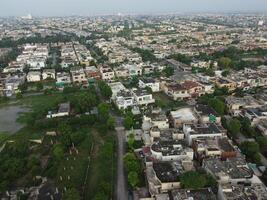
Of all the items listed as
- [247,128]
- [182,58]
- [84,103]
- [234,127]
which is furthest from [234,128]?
[182,58]

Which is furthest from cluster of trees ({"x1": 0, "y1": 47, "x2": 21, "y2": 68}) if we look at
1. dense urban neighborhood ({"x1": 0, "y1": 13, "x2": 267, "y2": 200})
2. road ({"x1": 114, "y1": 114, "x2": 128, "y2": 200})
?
road ({"x1": 114, "y1": 114, "x2": 128, "y2": 200})


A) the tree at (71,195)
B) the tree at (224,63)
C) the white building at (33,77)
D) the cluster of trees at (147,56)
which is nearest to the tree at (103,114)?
the tree at (71,195)

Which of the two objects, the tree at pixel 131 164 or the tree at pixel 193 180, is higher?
the tree at pixel 193 180

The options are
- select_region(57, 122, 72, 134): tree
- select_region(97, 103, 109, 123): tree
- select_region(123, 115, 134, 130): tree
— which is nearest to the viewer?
select_region(57, 122, 72, 134): tree

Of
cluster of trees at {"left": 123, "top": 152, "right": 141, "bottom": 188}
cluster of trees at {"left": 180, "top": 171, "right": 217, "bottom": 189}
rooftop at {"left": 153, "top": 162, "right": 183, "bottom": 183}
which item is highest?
cluster of trees at {"left": 180, "top": 171, "right": 217, "bottom": 189}

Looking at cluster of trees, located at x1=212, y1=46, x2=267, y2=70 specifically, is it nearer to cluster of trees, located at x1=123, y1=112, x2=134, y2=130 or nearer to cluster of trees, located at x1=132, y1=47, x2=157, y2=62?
cluster of trees, located at x1=132, y1=47, x2=157, y2=62

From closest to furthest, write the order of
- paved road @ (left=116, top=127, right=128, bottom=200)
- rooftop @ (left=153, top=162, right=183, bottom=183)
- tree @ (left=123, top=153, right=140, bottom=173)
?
rooftop @ (left=153, top=162, right=183, bottom=183) → paved road @ (left=116, top=127, right=128, bottom=200) → tree @ (left=123, top=153, right=140, bottom=173)

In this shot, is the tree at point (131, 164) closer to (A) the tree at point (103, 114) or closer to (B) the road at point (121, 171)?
(B) the road at point (121, 171)

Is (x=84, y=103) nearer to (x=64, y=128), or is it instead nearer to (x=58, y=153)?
(x=64, y=128)
